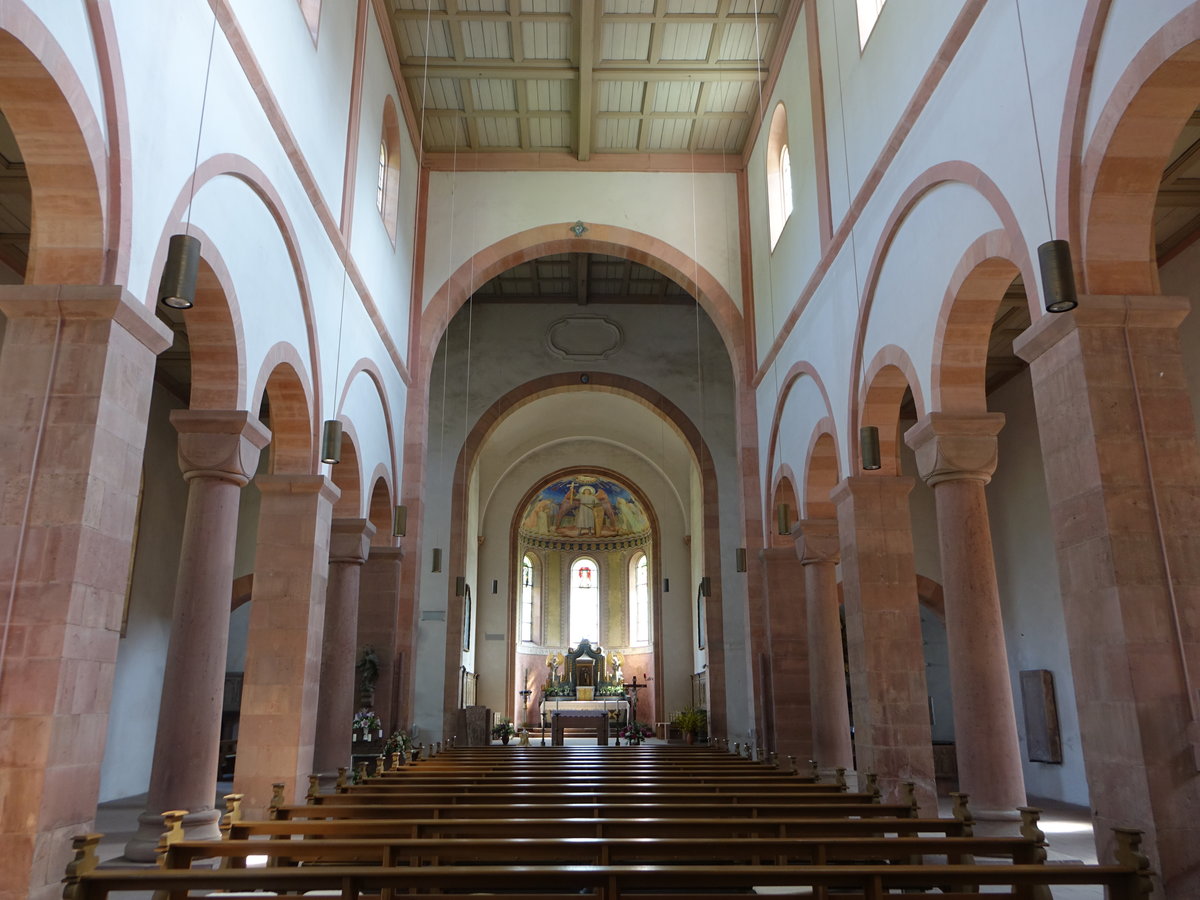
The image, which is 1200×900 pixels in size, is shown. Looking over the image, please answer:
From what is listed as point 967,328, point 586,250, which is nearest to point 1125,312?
point 967,328

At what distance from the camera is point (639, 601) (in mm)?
30266

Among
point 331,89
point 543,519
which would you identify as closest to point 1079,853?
point 331,89

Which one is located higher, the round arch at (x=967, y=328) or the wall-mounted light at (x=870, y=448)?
the round arch at (x=967, y=328)

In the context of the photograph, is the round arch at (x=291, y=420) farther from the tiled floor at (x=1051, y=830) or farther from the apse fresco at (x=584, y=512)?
the apse fresco at (x=584, y=512)

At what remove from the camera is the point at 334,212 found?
10.9 m

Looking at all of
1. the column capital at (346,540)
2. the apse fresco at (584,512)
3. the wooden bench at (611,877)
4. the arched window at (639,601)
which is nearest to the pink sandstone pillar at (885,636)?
the wooden bench at (611,877)

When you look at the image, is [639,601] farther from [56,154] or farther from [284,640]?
[56,154]

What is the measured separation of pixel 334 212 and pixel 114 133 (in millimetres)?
5232

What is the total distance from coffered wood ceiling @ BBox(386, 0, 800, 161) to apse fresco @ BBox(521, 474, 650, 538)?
1459 centimetres

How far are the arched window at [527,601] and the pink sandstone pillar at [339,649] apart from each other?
57.2ft

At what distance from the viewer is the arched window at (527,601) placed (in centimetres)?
2969

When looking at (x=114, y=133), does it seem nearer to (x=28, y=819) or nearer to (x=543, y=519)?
(x=28, y=819)

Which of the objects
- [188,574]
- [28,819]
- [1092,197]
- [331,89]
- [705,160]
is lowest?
[28,819]

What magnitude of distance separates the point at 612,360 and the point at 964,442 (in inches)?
502
